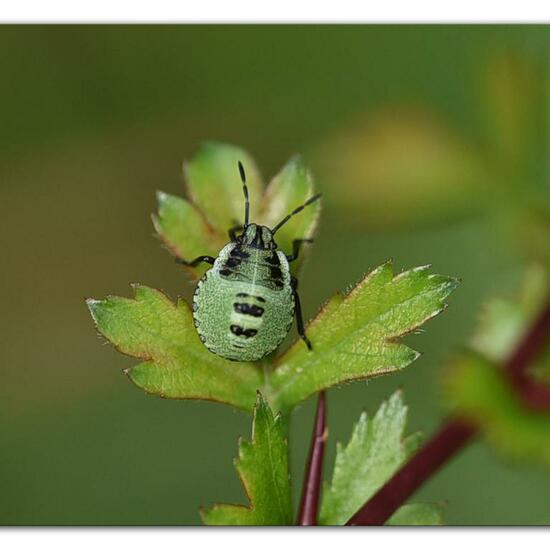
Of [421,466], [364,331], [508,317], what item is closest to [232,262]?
[364,331]

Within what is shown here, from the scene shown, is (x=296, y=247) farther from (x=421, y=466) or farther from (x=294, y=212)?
(x=421, y=466)

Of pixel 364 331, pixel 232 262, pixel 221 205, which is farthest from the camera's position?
pixel 221 205

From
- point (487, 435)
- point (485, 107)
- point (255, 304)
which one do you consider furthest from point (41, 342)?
point (487, 435)

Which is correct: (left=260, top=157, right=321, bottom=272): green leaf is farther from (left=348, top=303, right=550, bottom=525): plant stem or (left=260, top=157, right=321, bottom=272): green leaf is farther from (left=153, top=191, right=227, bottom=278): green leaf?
(left=348, top=303, right=550, bottom=525): plant stem

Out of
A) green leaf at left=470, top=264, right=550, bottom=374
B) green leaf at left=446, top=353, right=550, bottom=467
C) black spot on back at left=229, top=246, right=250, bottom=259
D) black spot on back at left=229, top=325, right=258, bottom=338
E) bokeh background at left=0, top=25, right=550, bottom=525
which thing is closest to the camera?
green leaf at left=446, top=353, right=550, bottom=467

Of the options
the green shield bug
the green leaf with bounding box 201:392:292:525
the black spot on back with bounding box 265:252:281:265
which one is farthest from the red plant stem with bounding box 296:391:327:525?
the black spot on back with bounding box 265:252:281:265

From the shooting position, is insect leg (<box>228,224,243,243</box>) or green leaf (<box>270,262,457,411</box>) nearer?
green leaf (<box>270,262,457,411</box>)
